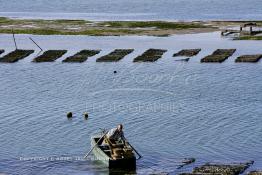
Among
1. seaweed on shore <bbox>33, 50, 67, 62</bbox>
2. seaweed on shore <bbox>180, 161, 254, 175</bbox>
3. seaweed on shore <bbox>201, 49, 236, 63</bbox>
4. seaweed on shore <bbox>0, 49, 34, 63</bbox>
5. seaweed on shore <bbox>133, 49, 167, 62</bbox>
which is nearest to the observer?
seaweed on shore <bbox>180, 161, 254, 175</bbox>

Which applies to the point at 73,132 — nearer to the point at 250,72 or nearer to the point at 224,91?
the point at 224,91

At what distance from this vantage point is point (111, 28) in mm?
139500

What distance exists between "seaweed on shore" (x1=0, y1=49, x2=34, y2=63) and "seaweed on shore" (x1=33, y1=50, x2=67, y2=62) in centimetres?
269

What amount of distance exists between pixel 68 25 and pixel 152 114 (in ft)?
245

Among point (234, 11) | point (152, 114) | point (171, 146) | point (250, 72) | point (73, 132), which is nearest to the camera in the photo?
point (171, 146)

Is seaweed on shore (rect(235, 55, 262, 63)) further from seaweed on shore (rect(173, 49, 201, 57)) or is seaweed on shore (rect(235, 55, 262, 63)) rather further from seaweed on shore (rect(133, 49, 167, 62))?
seaweed on shore (rect(133, 49, 167, 62))

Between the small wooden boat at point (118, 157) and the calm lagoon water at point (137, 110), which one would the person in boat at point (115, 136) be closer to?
the small wooden boat at point (118, 157)

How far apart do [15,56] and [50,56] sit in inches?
195

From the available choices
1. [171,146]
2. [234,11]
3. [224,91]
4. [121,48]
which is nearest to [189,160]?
[171,146]

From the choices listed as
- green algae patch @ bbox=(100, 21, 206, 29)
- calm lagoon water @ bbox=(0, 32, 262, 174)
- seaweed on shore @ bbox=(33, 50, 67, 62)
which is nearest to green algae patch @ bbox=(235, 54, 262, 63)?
calm lagoon water @ bbox=(0, 32, 262, 174)

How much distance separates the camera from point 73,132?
68750 millimetres

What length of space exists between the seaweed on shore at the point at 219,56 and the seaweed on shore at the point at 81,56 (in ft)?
52.0

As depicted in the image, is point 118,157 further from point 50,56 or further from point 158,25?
point 158,25

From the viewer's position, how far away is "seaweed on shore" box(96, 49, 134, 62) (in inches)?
4141
